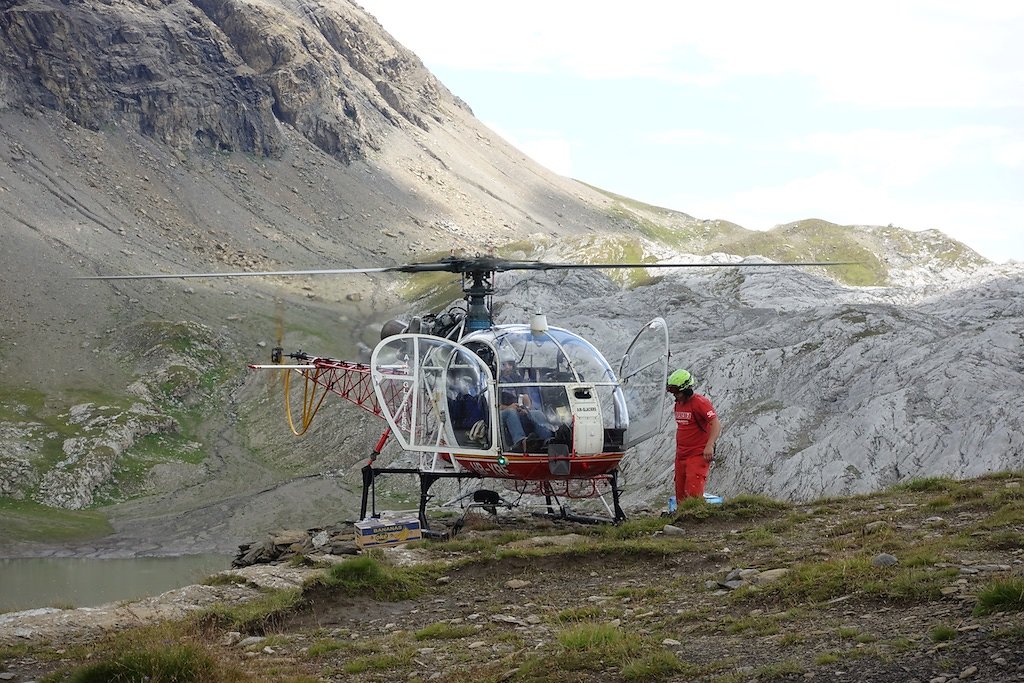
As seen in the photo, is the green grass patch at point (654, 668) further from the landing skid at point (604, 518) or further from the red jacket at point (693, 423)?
the landing skid at point (604, 518)

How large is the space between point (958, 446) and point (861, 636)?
77.4ft

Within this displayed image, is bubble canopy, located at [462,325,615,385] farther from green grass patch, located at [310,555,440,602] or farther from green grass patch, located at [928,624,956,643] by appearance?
green grass patch, located at [928,624,956,643]

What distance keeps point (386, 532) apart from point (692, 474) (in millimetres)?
4744

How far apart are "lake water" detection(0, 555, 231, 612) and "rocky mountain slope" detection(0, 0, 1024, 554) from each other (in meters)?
3.27

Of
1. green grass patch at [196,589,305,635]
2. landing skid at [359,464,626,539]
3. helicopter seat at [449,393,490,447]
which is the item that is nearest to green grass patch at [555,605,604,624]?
green grass patch at [196,589,305,635]

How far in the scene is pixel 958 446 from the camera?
96.7 ft

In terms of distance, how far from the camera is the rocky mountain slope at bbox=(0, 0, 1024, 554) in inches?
1391

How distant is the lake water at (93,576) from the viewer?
30750 millimetres

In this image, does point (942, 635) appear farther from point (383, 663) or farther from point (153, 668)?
point (153, 668)

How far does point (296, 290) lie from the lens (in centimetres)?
8638

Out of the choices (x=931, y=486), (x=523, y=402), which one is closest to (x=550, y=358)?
(x=523, y=402)

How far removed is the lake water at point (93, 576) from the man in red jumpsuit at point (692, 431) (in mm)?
15691

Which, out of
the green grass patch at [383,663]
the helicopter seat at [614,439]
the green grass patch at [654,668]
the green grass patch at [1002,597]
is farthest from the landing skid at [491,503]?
the green grass patch at [1002,597]

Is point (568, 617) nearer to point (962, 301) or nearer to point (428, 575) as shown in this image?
point (428, 575)
